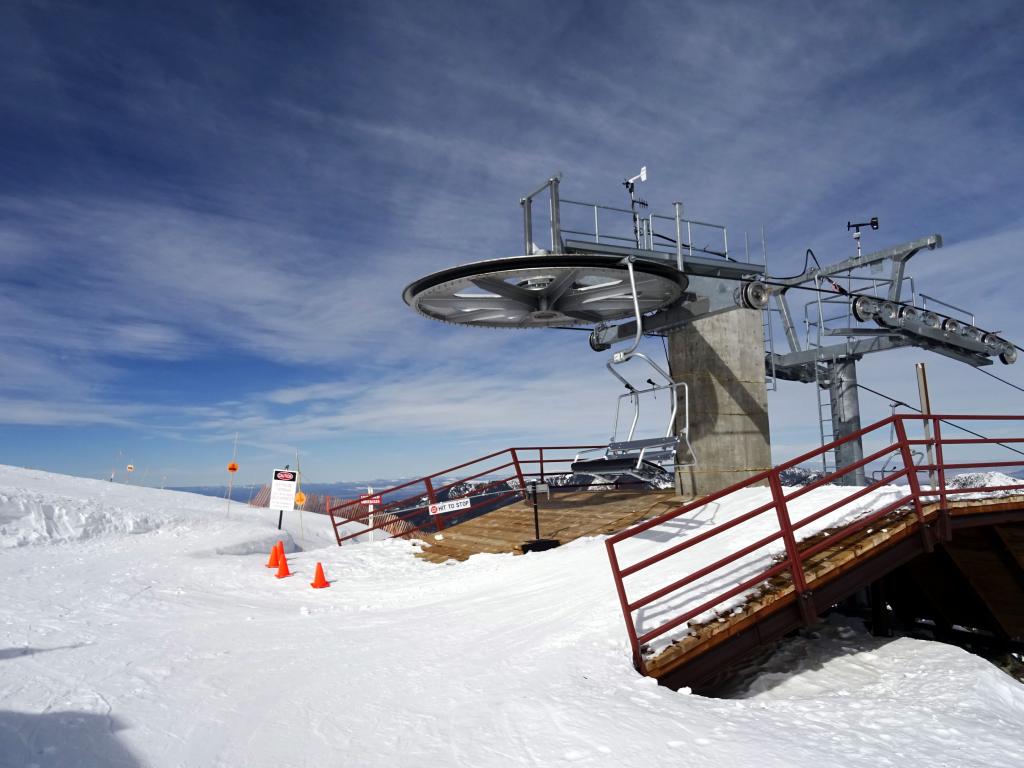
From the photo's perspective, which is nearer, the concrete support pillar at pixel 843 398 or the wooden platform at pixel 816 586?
the wooden platform at pixel 816 586

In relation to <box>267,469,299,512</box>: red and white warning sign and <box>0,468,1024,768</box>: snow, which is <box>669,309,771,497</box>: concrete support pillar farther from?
<box>267,469,299,512</box>: red and white warning sign

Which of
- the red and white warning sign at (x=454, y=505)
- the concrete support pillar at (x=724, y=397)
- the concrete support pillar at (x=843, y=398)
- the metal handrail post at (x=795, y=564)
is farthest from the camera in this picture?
the concrete support pillar at (x=843, y=398)

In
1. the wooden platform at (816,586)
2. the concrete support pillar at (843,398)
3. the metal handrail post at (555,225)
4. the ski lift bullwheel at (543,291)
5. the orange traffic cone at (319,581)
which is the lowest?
the orange traffic cone at (319,581)

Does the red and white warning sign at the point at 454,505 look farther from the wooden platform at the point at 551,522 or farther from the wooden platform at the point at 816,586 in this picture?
the wooden platform at the point at 816,586

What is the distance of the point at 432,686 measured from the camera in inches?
217

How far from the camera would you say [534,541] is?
11859 millimetres

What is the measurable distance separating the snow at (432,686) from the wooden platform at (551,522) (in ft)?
6.56

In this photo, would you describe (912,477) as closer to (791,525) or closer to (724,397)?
(791,525)

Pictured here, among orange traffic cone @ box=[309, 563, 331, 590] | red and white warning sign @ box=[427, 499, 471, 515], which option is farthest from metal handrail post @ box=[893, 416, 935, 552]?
orange traffic cone @ box=[309, 563, 331, 590]

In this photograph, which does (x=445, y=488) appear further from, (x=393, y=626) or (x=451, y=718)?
(x=451, y=718)

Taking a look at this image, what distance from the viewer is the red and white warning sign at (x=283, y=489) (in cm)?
1485

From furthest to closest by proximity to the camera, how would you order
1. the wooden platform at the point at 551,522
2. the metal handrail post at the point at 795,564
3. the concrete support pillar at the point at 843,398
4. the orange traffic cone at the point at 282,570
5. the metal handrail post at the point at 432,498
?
the concrete support pillar at the point at 843,398 < the metal handrail post at the point at 432,498 < the wooden platform at the point at 551,522 < the orange traffic cone at the point at 282,570 < the metal handrail post at the point at 795,564

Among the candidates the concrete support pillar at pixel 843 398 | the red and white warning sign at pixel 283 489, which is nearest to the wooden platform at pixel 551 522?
the red and white warning sign at pixel 283 489

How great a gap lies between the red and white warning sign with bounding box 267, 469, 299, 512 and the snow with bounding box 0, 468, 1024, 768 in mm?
4244
